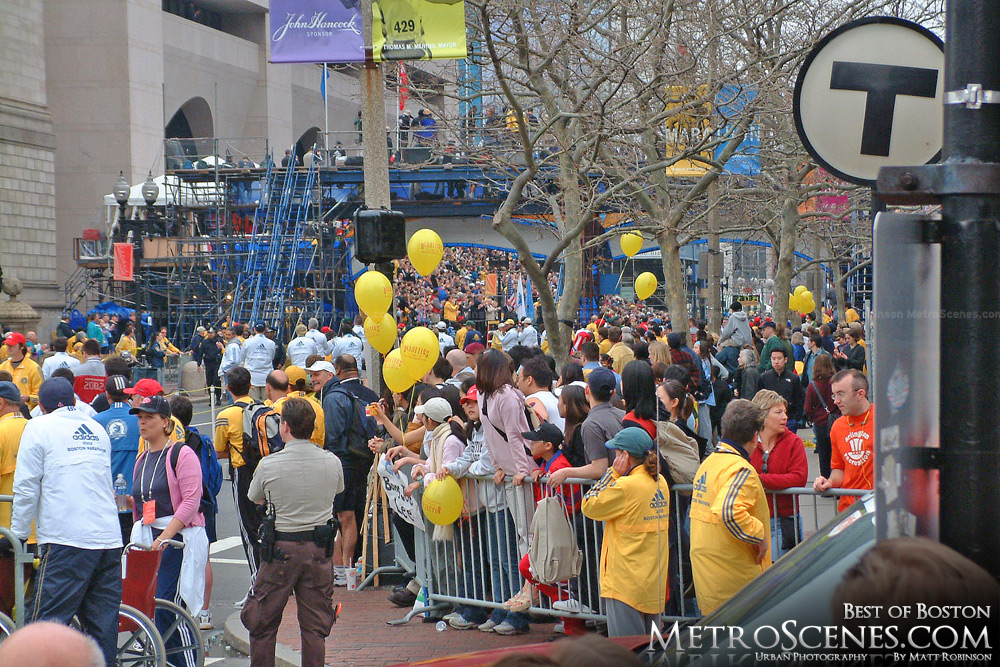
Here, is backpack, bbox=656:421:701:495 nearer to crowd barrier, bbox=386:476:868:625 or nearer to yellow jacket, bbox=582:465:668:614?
crowd barrier, bbox=386:476:868:625

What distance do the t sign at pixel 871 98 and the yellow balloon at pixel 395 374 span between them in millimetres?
6353

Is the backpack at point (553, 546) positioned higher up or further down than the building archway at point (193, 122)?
further down

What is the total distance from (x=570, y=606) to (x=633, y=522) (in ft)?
4.58

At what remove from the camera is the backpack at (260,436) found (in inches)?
330

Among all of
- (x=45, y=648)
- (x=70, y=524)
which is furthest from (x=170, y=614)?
(x=45, y=648)

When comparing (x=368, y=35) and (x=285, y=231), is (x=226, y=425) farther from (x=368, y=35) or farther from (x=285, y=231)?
(x=285, y=231)

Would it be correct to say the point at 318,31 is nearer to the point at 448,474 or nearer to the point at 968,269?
the point at 448,474

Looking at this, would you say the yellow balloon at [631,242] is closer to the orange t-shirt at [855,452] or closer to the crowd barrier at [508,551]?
the crowd barrier at [508,551]

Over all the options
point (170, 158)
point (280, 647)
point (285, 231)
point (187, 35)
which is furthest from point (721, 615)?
point (187, 35)

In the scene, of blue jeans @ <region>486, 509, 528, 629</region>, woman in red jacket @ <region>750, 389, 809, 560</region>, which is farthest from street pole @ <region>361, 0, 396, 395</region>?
woman in red jacket @ <region>750, 389, 809, 560</region>

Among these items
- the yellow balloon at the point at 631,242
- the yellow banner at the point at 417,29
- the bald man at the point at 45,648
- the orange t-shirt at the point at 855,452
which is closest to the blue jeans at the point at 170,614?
the bald man at the point at 45,648

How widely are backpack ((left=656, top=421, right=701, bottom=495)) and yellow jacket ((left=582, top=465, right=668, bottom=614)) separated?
2.27 ft

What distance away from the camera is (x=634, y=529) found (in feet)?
19.9

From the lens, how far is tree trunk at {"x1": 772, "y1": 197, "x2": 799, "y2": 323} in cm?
2250
